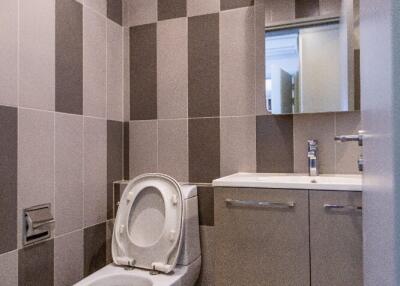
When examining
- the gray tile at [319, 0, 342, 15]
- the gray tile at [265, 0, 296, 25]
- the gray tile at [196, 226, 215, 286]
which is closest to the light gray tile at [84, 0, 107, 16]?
the gray tile at [265, 0, 296, 25]

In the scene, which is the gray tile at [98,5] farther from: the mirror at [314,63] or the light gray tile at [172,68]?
the mirror at [314,63]

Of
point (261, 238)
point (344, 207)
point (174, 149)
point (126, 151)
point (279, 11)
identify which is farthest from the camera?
point (126, 151)

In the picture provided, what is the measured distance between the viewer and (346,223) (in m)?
1.19

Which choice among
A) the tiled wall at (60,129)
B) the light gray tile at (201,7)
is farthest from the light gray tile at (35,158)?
the light gray tile at (201,7)

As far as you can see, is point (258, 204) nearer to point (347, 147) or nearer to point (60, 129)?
point (347, 147)

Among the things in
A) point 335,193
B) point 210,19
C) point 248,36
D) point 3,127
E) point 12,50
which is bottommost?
point 335,193

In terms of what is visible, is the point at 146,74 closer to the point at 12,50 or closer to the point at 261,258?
the point at 12,50

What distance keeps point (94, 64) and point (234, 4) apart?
842 millimetres

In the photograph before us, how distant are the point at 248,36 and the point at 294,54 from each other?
0.27 m

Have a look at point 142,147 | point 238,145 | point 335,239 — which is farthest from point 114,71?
point 335,239

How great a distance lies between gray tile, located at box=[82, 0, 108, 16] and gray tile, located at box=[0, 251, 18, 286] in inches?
50.2

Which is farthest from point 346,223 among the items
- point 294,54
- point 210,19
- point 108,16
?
point 108,16

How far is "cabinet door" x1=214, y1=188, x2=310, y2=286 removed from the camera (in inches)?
49.5

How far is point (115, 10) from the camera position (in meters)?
1.96
